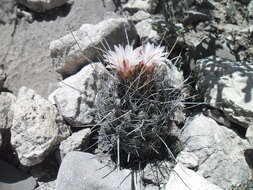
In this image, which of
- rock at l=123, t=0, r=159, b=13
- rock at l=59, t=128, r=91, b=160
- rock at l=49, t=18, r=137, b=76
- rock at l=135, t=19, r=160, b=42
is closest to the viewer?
rock at l=59, t=128, r=91, b=160

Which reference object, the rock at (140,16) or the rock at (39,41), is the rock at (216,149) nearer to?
the rock at (140,16)

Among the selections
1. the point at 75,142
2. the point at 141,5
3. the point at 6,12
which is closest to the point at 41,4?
the point at 6,12

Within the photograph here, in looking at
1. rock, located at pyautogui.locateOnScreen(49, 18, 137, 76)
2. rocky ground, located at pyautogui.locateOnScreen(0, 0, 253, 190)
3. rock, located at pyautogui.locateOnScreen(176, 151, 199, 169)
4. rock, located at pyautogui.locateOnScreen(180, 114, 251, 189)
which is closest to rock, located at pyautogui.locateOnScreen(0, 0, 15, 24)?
rocky ground, located at pyautogui.locateOnScreen(0, 0, 253, 190)

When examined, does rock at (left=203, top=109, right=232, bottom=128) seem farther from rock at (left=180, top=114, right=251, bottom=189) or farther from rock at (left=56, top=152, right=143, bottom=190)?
rock at (left=56, top=152, right=143, bottom=190)

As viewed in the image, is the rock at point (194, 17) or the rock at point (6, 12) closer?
the rock at point (194, 17)

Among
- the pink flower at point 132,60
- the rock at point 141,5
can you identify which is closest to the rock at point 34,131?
the pink flower at point 132,60

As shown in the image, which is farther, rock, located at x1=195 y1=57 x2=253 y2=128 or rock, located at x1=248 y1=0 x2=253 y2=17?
rock, located at x1=248 y1=0 x2=253 y2=17

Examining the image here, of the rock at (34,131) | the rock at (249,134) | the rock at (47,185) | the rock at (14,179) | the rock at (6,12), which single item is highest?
the rock at (6,12)

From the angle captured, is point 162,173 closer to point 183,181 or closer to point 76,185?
point 183,181
